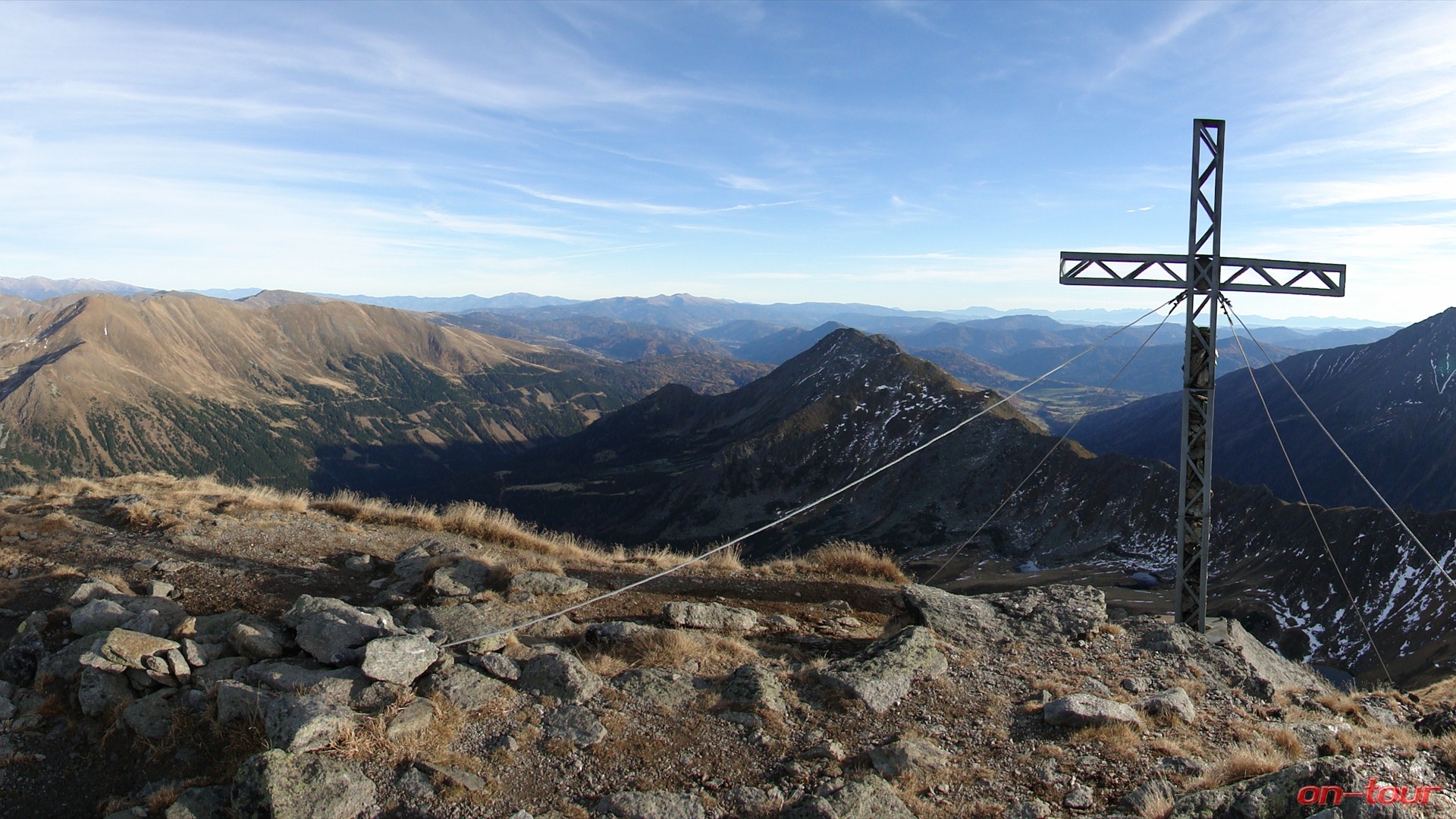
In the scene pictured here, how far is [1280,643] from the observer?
145 feet

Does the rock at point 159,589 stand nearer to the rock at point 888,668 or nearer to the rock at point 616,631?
the rock at point 616,631

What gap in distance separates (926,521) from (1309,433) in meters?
121

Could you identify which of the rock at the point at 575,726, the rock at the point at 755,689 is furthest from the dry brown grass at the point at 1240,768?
the rock at the point at 575,726

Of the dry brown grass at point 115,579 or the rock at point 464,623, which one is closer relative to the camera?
the rock at point 464,623

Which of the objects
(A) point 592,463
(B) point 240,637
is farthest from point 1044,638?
(A) point 592,463

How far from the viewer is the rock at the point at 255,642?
801cm

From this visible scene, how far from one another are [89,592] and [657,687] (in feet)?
26.4

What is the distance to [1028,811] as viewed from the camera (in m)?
5.94

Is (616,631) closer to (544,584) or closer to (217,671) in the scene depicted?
(544,584)

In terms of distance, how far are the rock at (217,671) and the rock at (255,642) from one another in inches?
5.1

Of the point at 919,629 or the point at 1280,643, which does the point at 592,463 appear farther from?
the point at 919,629

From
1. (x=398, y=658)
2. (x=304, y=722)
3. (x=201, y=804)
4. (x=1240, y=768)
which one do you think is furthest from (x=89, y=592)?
(x=1240, y=768)

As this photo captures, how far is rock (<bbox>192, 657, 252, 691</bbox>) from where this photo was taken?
738 cm

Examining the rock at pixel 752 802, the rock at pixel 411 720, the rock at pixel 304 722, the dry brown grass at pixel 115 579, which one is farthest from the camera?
the dry brown grass at pixel 115 579
